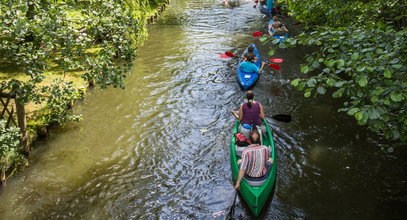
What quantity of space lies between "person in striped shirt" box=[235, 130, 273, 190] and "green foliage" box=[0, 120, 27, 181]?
440 centimetres

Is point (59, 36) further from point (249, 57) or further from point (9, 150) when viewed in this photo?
point (249, 57)

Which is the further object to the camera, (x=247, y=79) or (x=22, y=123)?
(x=247, y=79)

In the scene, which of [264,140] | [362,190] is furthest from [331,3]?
[362,190]

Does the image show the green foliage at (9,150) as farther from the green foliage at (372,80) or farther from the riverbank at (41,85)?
the green foliage at (372,80)

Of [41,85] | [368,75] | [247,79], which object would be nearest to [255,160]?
[368,75]

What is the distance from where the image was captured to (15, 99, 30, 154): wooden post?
7028mm

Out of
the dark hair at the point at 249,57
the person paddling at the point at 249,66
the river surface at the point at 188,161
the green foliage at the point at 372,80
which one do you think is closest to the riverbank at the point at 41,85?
the river surface at the point at 188,161

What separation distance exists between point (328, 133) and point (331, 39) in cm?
472

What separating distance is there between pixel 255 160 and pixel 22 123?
5247mm

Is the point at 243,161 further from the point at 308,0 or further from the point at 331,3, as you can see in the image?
the point at 308,0

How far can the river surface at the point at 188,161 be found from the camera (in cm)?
638

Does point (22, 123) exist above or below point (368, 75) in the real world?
below

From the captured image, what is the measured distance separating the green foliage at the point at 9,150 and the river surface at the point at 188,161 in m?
0.31

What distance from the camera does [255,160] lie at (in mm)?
6031
